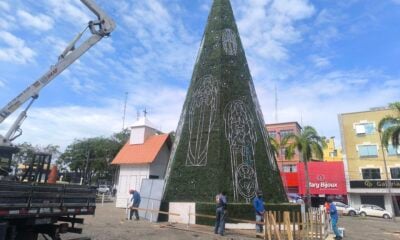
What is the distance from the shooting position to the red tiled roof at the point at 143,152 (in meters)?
26.3

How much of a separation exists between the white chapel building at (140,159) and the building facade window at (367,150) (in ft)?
90.4

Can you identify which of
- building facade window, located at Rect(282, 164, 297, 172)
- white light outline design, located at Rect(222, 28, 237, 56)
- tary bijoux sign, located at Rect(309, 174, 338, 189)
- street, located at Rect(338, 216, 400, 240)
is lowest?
street, located at Rect(338, 216, 400, 240)

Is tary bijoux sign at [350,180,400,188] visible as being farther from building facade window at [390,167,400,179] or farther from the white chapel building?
the white chapel building

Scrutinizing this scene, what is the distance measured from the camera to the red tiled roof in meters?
26.3

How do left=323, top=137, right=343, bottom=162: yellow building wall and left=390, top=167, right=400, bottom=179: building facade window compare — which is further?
left=323, top=137, right=343, bottom=162: yellow building wall

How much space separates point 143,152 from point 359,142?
98.7 feet

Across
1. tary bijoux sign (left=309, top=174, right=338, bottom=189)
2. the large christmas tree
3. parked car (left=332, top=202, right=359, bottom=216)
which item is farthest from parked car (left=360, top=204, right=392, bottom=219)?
the large christmas tree

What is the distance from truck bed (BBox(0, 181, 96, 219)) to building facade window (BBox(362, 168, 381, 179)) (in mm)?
39812

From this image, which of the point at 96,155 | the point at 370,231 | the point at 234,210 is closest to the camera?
the point at 234,210

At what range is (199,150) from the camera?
1767 cm

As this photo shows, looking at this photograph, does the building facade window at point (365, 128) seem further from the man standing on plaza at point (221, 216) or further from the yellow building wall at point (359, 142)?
the man standing on plaza at point (221, 216)

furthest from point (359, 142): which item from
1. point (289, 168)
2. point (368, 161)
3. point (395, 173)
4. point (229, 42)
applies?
point (229, 42)

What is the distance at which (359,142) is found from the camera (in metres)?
42.3

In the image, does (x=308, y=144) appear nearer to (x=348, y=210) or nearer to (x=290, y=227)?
(x=348, y=210)
